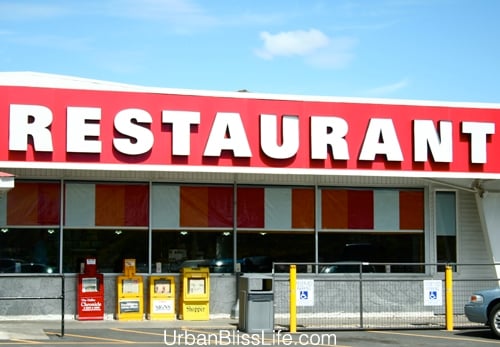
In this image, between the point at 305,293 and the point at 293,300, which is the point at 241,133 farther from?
the point at 293,300

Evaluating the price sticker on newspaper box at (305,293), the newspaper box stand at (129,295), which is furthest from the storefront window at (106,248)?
→ the price sticker on newspaper box at (305,293)

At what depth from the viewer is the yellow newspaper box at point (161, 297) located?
20594mm

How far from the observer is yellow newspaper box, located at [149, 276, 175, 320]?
20.6m

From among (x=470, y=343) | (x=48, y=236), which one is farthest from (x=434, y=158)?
(x=48, y=236)

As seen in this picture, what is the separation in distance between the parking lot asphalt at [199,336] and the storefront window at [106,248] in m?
1.63

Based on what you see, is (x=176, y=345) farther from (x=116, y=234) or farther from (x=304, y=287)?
(x=116, y=234)

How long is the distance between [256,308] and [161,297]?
3.48 metres

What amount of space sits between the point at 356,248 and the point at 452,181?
3.19 m

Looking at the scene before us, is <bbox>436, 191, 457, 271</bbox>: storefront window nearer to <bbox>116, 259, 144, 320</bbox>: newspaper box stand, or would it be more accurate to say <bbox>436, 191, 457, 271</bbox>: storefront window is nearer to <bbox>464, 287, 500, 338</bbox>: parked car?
<bbox>464, 287, 500, 338</bbox>: parked car

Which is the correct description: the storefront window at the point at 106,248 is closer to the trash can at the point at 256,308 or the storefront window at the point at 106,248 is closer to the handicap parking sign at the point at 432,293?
the trash can at the point at 256,308

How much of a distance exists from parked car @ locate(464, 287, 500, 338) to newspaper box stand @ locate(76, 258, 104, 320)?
862 centimetres

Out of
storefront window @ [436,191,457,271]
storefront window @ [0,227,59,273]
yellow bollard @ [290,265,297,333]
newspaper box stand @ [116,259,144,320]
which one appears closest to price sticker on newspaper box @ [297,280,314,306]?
yellow bollard @ [290,265,297,333]

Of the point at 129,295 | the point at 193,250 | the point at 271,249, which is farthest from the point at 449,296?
the point at 129,295

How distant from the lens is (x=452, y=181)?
2281 centimetres
